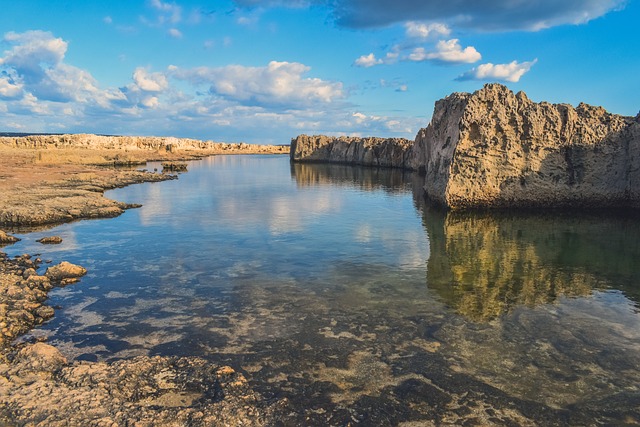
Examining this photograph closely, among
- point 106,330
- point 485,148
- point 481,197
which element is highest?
point 485,148

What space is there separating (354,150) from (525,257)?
74987 mm

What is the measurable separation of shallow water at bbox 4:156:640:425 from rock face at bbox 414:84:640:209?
4305 millimetres

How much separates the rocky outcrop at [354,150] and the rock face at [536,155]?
4309 cm

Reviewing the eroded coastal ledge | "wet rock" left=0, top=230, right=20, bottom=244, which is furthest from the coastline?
the eroded coastal ledge

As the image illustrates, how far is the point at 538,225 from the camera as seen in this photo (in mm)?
23297

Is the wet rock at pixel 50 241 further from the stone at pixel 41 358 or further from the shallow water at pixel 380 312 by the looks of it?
the stone at pixel 41 358

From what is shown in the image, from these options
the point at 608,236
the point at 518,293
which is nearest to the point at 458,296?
the point at 518,293

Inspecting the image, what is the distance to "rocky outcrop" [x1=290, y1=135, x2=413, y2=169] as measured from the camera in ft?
250

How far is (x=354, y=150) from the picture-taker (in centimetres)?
9031

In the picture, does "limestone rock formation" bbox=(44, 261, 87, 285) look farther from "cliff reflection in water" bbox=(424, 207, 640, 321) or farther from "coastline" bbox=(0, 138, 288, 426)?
"cliff reflection in water" bbox=(424, 207, 640, 321)

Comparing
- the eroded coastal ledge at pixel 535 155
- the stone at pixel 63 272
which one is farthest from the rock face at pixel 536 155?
the stone at pixel 63 272

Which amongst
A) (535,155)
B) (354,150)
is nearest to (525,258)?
(535,155)

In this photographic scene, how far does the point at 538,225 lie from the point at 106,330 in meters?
21.8

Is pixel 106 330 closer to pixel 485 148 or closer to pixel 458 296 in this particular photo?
pixel 458 296
